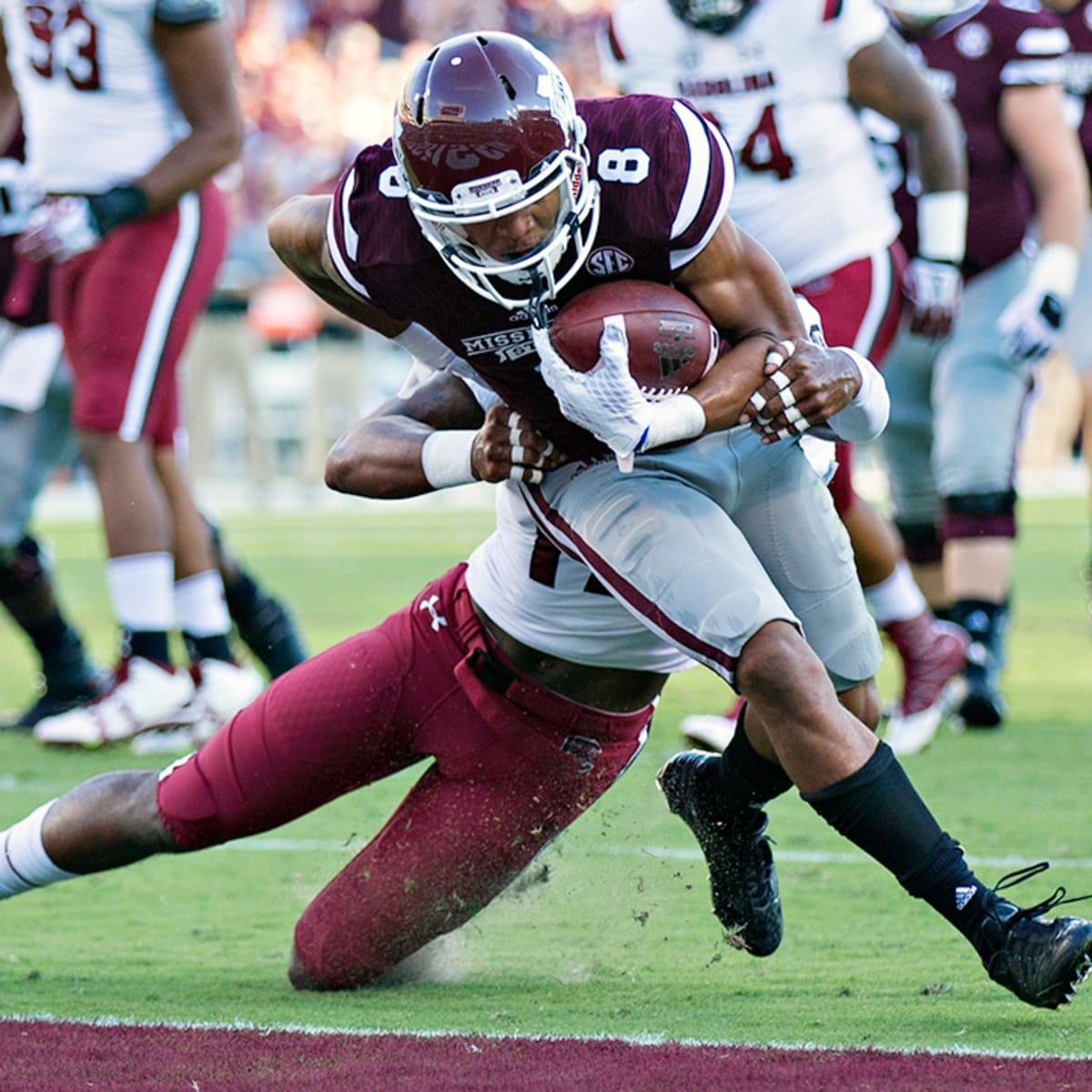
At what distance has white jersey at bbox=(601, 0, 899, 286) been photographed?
4809mm

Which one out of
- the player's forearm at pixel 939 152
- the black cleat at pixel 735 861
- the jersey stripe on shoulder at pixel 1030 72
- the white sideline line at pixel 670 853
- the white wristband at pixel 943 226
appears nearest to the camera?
the black cleat at pixel 735 861

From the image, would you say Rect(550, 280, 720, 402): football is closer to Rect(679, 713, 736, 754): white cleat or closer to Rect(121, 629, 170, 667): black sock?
Rect(679, 713, 736, 754): white cleat

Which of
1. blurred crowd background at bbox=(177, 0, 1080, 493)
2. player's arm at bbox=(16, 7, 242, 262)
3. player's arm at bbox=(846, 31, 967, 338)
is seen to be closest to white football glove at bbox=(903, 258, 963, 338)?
player's arm at bbox=(846, 31, 967, 338)

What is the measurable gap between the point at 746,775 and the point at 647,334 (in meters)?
0.75

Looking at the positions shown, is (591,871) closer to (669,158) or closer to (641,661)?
(641,661)

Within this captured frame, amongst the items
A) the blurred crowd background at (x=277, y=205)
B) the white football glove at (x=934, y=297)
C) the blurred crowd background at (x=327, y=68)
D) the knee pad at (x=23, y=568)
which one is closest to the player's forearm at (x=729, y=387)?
the white football glove at (x=934, y=297)

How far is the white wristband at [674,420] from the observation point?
2859 mm

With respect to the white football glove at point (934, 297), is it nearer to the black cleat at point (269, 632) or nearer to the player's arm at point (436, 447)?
the black cleat at point (269, 632)

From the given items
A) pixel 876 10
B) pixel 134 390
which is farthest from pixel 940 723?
pixel 134 390

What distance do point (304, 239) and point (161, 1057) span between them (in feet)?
4.19

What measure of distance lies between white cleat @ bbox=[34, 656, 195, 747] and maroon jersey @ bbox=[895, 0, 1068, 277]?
2613 mm

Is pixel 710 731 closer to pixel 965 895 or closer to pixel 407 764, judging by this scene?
pixel 407 764

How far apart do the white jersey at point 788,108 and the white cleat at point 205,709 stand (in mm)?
1801

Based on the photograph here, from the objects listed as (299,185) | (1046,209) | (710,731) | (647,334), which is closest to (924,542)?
(1046,209)
